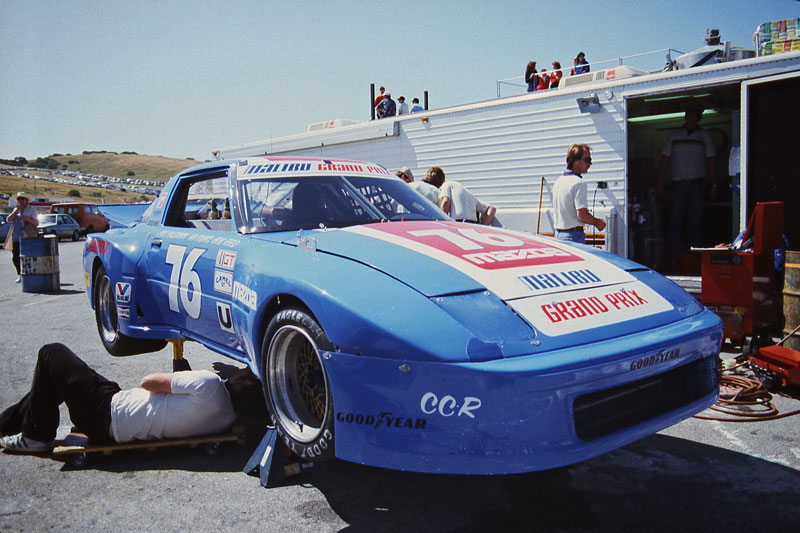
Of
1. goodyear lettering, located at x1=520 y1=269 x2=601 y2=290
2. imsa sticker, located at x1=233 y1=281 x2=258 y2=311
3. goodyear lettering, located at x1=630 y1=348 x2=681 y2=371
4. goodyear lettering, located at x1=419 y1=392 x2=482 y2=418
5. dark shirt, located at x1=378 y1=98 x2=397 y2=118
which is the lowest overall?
goodyear lettering, located at x1=419 y1=392 x2=482 y2=418

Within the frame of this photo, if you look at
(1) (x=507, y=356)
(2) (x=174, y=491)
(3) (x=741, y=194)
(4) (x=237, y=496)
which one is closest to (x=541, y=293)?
(1) (x=507, y=356)

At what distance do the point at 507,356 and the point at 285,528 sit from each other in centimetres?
113

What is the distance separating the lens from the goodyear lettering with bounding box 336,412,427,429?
195cm

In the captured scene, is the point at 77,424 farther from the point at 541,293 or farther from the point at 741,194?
the point at 741,194

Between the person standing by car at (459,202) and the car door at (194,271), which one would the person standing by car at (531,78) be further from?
the car door at (194,271)

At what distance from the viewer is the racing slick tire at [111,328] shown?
4500 millimetres

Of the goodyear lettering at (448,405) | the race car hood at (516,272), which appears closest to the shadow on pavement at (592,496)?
the goodyear lettering at (448,405)

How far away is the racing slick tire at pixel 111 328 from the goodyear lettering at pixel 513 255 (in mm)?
2984

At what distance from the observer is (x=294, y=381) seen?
2570 millimetres

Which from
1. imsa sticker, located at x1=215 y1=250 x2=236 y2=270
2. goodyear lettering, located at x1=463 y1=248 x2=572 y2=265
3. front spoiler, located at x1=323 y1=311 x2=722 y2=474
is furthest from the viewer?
imsa sticker, located at x1=215 y1=250 x2=236 y2=270

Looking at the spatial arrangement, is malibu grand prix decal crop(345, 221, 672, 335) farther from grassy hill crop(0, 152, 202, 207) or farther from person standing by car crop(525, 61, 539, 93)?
grassy hill crop(0, 152, 202, 207)

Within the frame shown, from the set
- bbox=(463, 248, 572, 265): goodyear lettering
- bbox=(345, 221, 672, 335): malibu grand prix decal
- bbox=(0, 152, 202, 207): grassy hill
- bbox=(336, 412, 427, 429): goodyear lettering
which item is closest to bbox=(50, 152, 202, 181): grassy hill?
bbox=(0, 152, 202, 207): grassy hill

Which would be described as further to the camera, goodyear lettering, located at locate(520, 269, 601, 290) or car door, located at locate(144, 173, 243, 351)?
car door, located at locate(144, 173, 243, 351)

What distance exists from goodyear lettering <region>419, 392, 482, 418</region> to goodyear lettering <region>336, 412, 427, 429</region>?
0.17 ft
